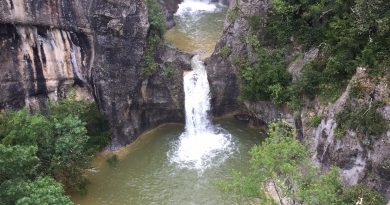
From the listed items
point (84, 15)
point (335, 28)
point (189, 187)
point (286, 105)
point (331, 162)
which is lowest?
point (189, 187)

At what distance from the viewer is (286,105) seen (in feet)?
81.9

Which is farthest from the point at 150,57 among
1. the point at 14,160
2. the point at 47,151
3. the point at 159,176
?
the point at 14,160

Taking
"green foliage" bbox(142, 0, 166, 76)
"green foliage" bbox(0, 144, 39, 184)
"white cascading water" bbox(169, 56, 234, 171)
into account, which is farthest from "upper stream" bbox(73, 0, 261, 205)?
"green foliage" bbox(0, 144, 39, 184)

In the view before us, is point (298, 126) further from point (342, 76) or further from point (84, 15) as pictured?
point (84, 15)

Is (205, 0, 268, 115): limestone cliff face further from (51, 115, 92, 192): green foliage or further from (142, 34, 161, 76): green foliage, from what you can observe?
(51, 115, 92, 192): green foliage

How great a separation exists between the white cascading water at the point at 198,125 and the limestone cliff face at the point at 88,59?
0.67 meters

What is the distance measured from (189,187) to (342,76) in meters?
9.21

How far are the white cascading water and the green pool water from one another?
1.67ft

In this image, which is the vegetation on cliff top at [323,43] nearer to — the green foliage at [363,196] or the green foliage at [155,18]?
the green foliage at [363,196]

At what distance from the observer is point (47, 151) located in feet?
73.9

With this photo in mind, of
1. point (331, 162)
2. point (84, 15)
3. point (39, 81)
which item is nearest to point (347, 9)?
point (331, 162)

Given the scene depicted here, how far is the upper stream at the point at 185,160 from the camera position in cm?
2381

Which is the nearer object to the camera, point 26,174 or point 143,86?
point 26,174

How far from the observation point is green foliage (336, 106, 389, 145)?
60.4ft
